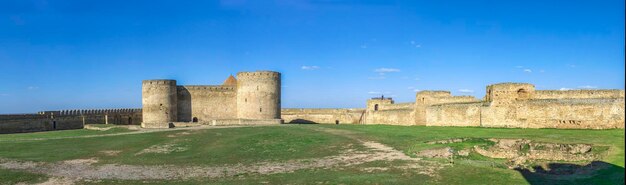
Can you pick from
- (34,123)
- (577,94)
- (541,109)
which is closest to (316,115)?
(34,123)

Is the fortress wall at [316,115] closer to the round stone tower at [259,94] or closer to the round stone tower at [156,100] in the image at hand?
the round stone tower at [259,94]

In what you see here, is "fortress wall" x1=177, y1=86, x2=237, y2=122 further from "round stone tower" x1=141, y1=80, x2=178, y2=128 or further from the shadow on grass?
the shadow on grass

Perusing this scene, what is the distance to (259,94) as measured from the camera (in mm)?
41594

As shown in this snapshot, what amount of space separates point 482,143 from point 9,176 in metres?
17.6

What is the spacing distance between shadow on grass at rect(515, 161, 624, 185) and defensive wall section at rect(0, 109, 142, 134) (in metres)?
34.3

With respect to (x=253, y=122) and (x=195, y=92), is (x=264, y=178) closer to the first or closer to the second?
(x=253, y=122)

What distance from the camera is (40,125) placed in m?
36.5

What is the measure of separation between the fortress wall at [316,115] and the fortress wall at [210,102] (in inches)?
351

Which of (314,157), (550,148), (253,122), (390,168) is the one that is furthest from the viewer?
(253,122)

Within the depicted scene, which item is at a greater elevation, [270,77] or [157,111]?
[270,77]

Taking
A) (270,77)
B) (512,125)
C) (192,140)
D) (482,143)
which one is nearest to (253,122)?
(270,77)

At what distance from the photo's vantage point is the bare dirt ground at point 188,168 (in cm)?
1566

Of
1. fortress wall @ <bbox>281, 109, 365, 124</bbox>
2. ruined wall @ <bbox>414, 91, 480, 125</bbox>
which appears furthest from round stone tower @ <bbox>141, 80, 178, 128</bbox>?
ruined wall @ <bbox>414, 91, 480, 125</bbox>

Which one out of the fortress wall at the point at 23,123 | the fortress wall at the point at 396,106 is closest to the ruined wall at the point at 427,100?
the fortress wall at the point at 396,106
